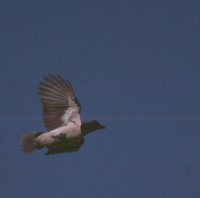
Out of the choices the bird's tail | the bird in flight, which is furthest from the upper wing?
the bird's tail

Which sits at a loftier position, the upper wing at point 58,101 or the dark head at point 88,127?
the upper wing at point 58,101

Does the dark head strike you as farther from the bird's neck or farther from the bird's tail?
the bird's tail

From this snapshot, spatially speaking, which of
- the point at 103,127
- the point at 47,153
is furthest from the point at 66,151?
the point at 103,127

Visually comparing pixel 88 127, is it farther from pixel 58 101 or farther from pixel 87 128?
pixel 58 101

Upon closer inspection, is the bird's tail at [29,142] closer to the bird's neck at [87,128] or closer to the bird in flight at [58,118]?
the bird in flight at [58,118]

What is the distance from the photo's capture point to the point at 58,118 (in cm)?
821

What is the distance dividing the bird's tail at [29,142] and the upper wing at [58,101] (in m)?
0.52

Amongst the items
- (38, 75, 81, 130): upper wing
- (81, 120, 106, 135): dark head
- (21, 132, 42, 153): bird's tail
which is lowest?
(21, 132, 42, 153): bird's tail

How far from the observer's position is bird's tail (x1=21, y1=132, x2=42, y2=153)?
8.33 metres

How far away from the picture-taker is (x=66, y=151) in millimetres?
7406

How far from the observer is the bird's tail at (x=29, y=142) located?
833cm

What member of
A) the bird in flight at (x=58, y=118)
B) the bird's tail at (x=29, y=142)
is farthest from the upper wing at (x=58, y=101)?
the bird's tail at (x=29, y=142)

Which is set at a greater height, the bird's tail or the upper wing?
the upper wing

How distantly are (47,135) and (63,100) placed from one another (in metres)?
0.92
